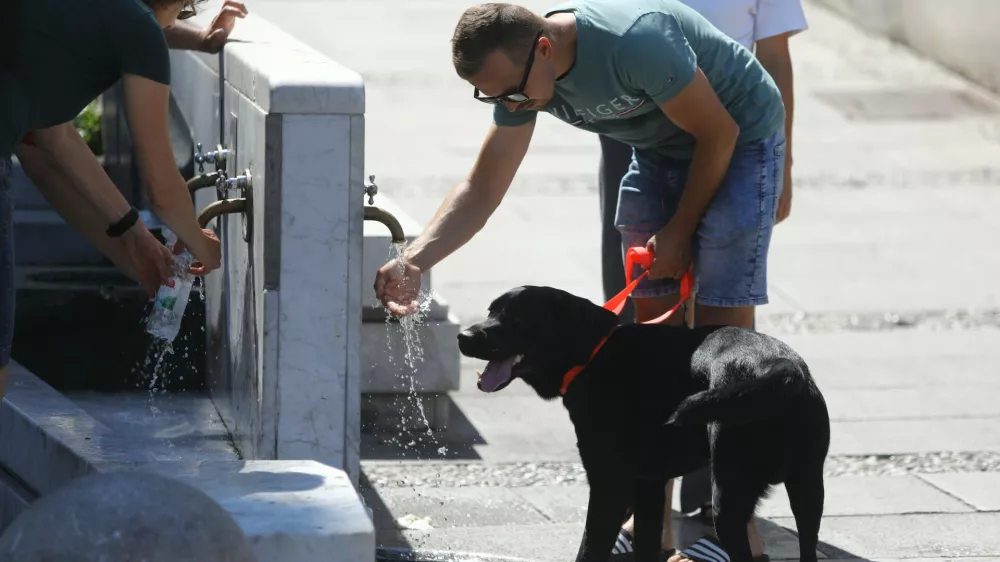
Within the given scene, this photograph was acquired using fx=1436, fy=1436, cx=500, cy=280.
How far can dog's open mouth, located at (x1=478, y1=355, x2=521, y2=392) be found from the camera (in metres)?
3.71

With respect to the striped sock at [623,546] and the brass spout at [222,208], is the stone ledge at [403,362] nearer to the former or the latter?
the brass spout at [222,208]

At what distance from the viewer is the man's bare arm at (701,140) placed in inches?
147

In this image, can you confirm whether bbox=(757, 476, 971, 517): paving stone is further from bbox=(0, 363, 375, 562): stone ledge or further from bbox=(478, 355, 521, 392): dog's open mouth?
bbox=(0, 363, 375, 562): stone ledge

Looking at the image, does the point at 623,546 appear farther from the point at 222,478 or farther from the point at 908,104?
the point at 908,104

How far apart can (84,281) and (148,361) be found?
523mm

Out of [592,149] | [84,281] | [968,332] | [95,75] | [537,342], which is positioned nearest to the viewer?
[95,75]

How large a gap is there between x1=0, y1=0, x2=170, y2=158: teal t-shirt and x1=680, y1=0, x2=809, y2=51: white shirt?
6.16 ft

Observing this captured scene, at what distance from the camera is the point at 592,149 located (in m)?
10.6

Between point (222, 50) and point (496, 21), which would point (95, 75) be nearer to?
point (496, 21)

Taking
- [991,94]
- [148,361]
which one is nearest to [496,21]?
[148,361]

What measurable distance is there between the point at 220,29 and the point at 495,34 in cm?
154

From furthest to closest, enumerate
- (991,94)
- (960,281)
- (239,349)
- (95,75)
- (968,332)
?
(991,94)
(960,281)
(968,332)
(239,349)
(95,75)

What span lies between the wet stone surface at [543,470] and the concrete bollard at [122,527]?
7.44ft

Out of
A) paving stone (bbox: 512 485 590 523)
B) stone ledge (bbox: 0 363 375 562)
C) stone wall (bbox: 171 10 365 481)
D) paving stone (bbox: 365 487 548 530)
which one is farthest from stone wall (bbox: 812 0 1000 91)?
stone ledge (bbox: 0 363 375 562)
